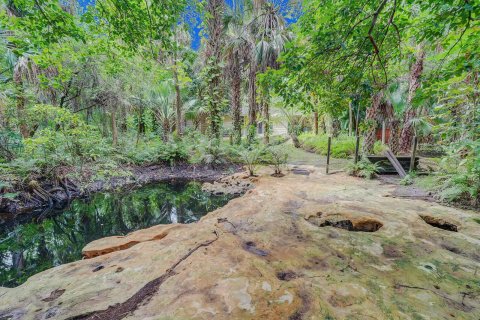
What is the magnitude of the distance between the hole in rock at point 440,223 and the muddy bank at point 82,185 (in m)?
6.42

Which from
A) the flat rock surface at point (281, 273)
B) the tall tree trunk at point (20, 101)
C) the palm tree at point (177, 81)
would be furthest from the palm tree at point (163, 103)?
the flat rock surface at point (281, 273)

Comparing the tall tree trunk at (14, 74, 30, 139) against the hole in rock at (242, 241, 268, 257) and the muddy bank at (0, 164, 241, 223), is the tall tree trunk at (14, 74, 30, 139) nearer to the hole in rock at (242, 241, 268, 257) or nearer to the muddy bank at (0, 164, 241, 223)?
the muddy bank at (0, 164, 241, 223)

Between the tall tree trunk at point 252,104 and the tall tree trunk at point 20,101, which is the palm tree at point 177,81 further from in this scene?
the tall tree trunk at point 20,101

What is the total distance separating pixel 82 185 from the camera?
693cm

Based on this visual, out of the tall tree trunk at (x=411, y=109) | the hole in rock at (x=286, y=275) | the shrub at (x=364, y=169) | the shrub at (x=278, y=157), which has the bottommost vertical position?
the hole in rock at (x=286, y=275)

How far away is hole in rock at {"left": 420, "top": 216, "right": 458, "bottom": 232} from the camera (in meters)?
3.18

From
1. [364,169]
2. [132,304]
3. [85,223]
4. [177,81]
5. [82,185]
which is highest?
[177,81]

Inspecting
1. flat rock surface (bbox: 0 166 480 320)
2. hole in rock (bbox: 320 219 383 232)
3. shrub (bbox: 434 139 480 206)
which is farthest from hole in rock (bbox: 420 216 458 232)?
shrub (bbox: 434 139 480 206)

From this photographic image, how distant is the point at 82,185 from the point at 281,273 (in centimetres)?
703

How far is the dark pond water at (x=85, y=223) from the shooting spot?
3.66 m

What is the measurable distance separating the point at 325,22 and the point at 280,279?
9.13ft

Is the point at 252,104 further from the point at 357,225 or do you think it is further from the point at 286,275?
the point at 286,275

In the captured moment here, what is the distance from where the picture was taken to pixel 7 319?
182 centimetres

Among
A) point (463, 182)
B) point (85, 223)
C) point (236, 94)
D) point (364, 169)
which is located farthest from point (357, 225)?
point (236, 94)
